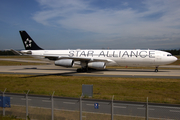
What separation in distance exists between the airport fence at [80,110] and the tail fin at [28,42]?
1295 inches

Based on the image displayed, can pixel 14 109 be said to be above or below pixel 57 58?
below

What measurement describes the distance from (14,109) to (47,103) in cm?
222

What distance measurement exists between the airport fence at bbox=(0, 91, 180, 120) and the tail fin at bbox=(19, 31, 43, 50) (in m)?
32.9

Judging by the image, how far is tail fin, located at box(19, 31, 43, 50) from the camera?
Result: 40.7 metres

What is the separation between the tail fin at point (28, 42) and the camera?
40688 millimetres

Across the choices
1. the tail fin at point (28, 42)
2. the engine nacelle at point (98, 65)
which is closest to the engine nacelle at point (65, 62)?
the engine nacelle at point (98, 65)

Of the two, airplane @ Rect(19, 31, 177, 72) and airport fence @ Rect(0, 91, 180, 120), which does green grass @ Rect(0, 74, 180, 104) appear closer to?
airport fence @ Rect(0, 91, 180, 120)

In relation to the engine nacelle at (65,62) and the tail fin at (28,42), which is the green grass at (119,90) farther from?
the tail fin at (28,42)

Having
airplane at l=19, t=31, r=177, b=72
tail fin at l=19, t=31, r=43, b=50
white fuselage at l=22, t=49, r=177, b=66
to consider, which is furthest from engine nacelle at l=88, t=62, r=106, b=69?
tail fin at l=19, t=31, r=43, b=50

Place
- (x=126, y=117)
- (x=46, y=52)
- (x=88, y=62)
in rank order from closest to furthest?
(x=126, y=117) → (x=88, y=62) → (x=46, y=52)

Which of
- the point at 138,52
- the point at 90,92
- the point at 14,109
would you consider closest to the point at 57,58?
the point at 138,52

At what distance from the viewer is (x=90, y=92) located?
47.0 feet

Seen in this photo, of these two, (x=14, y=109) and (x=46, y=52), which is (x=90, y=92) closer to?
(x=14, y=109)

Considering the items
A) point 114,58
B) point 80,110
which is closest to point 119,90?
point 80,110
